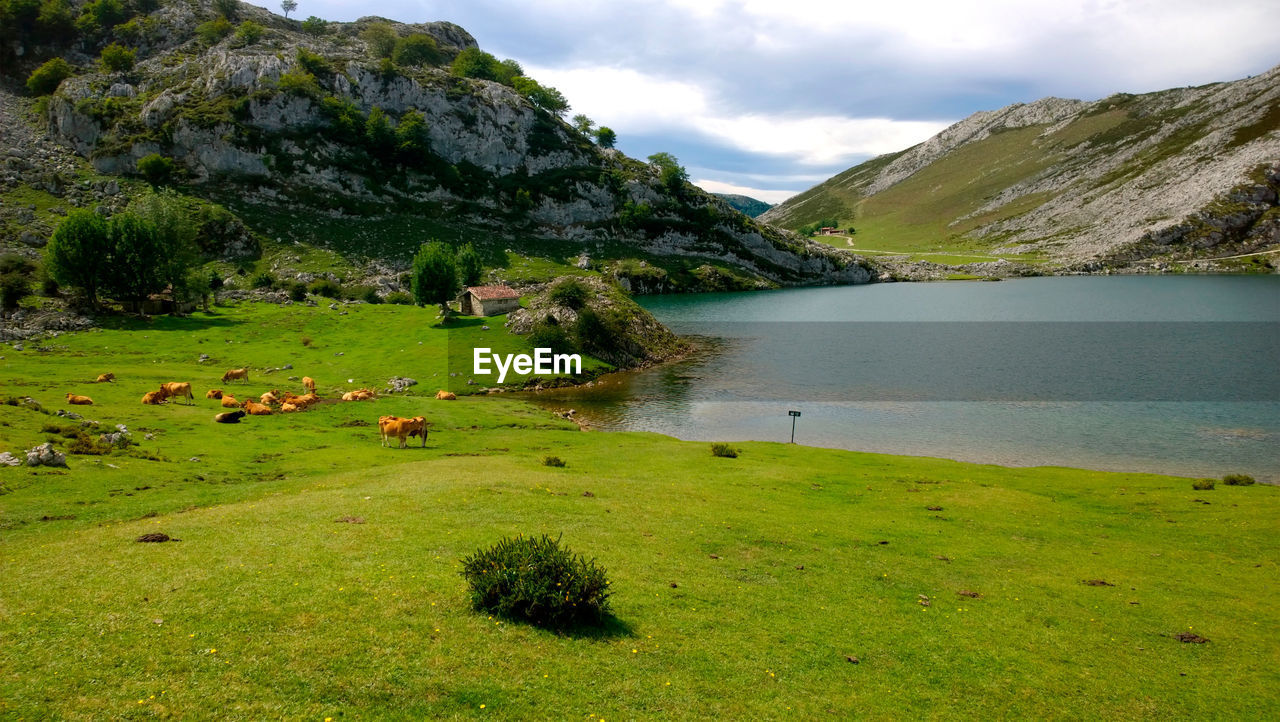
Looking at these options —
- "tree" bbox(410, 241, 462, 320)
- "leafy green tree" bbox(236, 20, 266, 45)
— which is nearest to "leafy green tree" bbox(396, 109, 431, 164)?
"leafy green tree" bbox(236, 20, 266, 45)

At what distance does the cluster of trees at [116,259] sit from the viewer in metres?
71.0

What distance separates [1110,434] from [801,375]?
103 feet

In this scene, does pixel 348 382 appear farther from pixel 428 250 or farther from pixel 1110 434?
pixel 1110 434

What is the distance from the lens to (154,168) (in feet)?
436

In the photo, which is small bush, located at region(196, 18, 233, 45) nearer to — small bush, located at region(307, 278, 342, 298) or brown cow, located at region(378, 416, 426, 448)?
small bush, located at region(307, 278, 342, 298)

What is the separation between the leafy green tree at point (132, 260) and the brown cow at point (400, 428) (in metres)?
64.0

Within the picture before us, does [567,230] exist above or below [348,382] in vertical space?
above

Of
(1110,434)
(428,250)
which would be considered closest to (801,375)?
(1110,434)

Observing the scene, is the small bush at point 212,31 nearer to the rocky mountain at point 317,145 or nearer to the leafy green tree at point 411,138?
the rocky mountain at point 317,145

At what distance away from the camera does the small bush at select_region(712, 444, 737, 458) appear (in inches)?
1481

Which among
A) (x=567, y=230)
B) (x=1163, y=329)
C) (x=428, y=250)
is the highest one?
(x=567, y=230)

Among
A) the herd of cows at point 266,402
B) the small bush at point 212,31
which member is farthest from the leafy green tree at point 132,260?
the small bush at point 212,31

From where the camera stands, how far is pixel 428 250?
87.7m

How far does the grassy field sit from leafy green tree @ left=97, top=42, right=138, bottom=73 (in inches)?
7728
